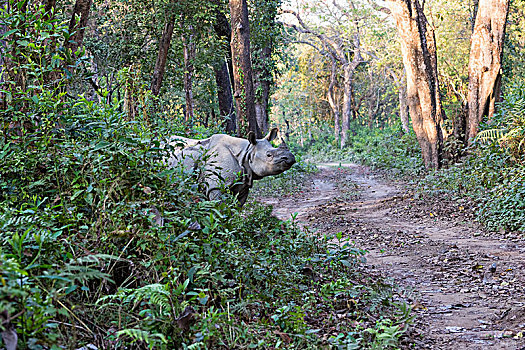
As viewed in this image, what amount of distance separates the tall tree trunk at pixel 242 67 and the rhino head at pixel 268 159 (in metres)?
4.32

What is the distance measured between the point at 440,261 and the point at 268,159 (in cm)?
265

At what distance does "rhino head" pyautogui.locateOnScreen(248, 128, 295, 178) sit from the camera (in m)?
6.56

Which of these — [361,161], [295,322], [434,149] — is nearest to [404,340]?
[295,322]

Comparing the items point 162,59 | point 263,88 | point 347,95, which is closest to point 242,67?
point 162,59

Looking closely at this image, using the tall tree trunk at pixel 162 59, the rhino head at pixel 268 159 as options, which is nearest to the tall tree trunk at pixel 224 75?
the tall tree trunk at pixel 162 59

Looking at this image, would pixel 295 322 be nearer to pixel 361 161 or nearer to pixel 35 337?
pixel 35 337

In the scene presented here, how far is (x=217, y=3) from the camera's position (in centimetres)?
1575

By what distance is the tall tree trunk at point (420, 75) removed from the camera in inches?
518

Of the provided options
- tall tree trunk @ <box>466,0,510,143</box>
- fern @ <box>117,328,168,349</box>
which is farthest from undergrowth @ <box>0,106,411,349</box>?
tall tree trunk @ <box>466,0,510,143</box>

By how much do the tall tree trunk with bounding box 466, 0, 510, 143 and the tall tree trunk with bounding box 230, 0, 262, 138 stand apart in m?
5.47

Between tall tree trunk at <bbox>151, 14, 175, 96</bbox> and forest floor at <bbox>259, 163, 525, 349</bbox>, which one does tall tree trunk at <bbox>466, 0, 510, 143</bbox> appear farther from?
tall tree trunk at <bbox>151, 14, 175, 96</bbox>

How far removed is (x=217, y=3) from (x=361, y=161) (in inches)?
507

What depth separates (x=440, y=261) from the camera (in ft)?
21.3

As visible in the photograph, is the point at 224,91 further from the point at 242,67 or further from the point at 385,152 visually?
the point at 385,152
